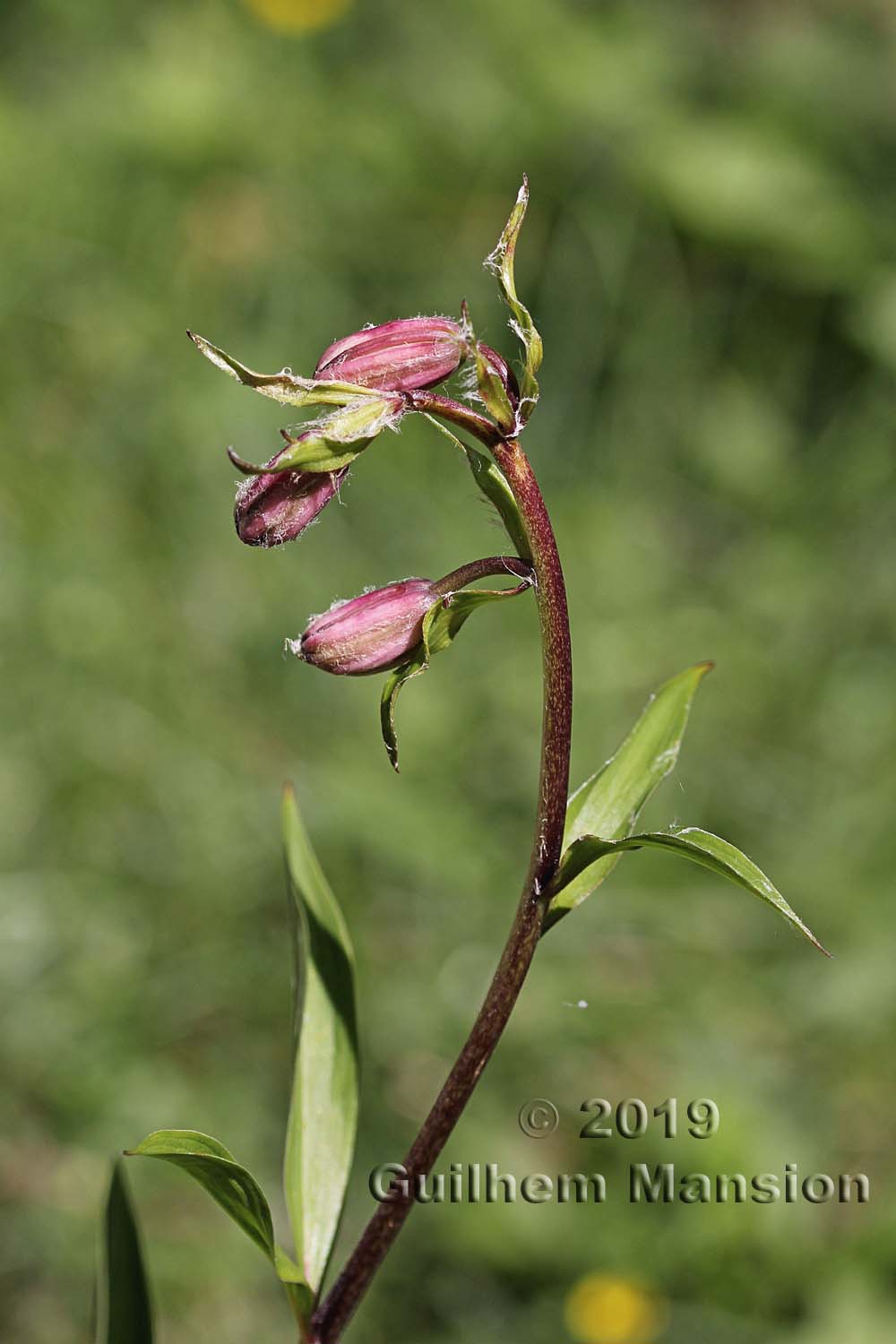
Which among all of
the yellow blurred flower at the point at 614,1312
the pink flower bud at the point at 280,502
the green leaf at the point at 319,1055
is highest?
the pink flower bud at the point at 280,502

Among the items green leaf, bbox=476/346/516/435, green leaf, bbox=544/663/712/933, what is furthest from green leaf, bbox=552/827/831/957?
green leaf, bbox=476/346/516/435

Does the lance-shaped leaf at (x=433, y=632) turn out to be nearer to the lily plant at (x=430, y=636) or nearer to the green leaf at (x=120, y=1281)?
the lily plant at (x=430, y=636)

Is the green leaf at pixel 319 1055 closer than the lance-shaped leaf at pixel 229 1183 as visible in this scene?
No

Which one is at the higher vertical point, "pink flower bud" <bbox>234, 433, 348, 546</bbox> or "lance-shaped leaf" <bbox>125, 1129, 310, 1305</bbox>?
"pink flower bud" <bbox>234, 433, 348, 546</bbox>

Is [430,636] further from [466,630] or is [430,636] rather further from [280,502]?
[466,630]

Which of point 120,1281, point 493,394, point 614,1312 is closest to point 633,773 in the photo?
point 493,394

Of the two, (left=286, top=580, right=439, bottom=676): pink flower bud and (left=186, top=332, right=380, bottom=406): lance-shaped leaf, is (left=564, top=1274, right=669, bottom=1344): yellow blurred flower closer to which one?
(left=286, top=580, right=439, bottom=676): pink flower bud

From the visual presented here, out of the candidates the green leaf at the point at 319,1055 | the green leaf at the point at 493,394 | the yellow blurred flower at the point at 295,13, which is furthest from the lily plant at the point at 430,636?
the yellow blurred flower at the point at 295,13
